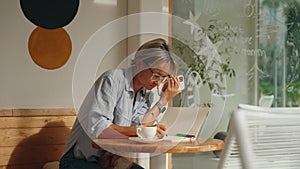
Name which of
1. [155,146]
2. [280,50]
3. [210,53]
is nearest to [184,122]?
[155,146]

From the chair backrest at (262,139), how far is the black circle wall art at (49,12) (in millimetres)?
2591

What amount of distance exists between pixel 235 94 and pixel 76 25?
1361mm

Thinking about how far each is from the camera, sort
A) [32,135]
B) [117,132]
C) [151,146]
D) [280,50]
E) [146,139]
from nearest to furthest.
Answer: [151,146], [146,139], [117,132], [32,135], [280,50]

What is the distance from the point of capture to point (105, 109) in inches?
98.6

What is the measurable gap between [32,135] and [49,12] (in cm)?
90

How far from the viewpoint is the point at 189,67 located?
3.67m

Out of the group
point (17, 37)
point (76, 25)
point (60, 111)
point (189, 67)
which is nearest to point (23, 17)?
point (17, 37)

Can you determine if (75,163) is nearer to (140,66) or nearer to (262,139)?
(140,66)

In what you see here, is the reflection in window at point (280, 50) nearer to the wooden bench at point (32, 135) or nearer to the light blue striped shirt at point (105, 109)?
the light blue striped shirt at point (105, 109)

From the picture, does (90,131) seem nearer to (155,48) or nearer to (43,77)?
(155,48)

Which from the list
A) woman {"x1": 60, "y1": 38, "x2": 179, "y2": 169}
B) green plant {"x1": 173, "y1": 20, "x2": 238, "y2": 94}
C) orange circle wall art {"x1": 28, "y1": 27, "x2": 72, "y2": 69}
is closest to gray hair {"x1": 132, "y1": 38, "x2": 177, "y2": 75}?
woman {"x1": 60, "y1": 38, "x2": 179, "y2": 169}

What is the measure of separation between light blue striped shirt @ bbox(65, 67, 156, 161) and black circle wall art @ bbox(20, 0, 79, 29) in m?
0.90

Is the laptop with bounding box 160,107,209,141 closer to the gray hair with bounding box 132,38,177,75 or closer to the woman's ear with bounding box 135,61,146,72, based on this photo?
the gray hair with bounding box 132,38,177,75

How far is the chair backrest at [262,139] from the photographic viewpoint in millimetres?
855
